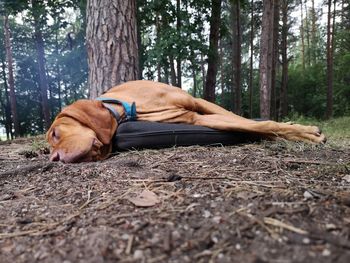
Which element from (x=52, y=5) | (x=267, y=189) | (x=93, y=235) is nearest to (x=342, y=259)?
(x=267, y=189)

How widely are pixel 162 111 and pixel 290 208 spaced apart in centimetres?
223

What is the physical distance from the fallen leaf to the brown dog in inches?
44.6

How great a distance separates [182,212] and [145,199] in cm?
28

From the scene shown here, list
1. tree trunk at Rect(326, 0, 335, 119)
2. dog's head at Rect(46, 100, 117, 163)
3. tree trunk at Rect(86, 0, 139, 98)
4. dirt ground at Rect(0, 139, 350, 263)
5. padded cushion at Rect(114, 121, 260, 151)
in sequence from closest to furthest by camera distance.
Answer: dirt ground at Rect(0, 139, 350, 263)
dog's head at Rect(46, 100, 117, 163)
padded cushion at Rect(114, 121, 260, 151)
tree trunk at Rect(86, 0, 139, 98)
tree trunk at Rect(326, 0, 335, 119)

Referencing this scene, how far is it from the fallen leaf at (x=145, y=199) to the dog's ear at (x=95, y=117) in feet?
4.52

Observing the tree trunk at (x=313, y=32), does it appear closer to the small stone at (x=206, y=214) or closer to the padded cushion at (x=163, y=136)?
the padded cushion at (x=163, y=136)

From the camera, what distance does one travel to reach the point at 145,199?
1.61 meters

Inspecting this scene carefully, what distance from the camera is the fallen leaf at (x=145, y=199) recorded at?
1552mm

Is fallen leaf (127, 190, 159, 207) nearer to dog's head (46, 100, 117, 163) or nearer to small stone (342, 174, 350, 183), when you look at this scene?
small stone (342, 174, 350, 183)

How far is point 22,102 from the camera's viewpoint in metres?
34.1

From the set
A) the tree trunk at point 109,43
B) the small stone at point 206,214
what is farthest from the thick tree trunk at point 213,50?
the small stone at point 206,214

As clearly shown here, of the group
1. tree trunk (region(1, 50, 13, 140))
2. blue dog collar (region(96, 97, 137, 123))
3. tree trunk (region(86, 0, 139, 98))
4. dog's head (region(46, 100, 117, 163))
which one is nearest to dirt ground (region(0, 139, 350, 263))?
dog's head (region(46, 100, 117, 163))

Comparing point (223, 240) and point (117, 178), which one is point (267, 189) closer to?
point (223, 240)

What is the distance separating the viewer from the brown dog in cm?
272
